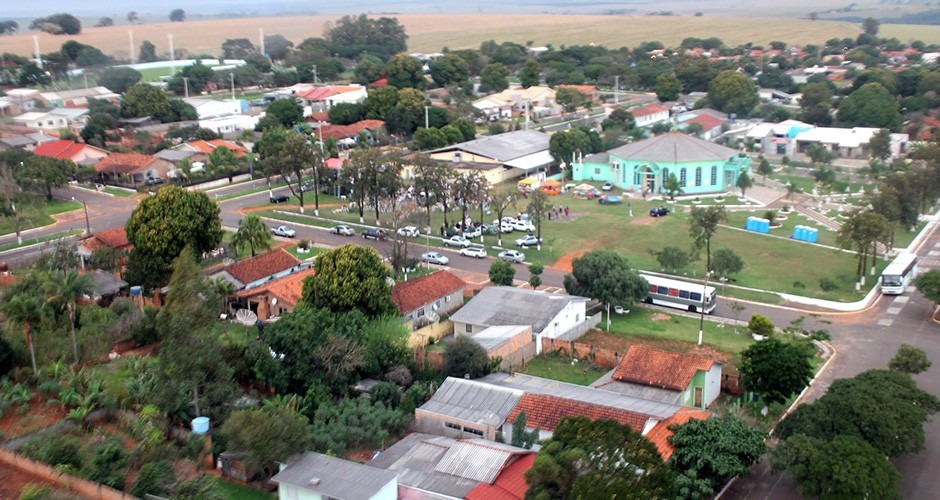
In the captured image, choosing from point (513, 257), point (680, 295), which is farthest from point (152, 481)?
point (513, 257)

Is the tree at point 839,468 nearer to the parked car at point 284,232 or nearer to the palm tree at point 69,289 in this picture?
the palm tree at point 69,289

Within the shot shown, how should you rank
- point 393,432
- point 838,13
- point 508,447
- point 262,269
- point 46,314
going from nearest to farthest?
point 508,447
point 393,432
point 46,314
point 262,269
point 838,13

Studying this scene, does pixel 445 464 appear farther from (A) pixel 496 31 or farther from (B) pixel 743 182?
(A) pixel 496 31

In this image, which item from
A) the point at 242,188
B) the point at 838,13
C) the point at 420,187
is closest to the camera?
the point at 420,187

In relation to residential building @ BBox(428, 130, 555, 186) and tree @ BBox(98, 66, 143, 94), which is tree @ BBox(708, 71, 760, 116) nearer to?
residential building @ BBox(428, 130, 555, 186)

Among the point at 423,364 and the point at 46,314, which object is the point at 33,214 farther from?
the point at 423,364

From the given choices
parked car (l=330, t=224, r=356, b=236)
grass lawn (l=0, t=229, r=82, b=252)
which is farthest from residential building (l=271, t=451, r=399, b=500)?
grass lawn (l=0, t=229, r=82, b=252)

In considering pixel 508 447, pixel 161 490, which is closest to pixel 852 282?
pixel 508 447
